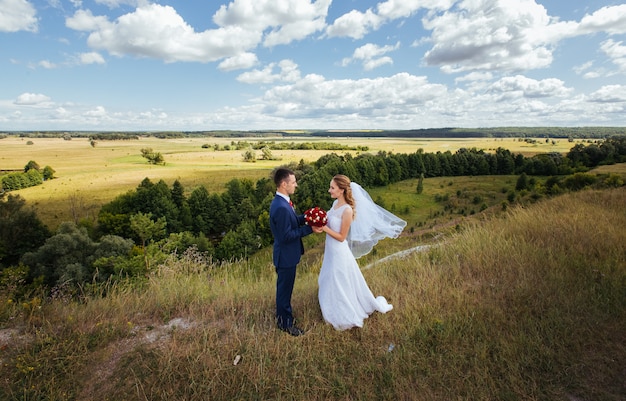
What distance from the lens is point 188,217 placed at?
60.2 metres

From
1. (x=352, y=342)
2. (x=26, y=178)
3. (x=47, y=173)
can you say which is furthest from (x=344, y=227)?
(x=47, y=173)

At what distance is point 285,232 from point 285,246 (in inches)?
10.6

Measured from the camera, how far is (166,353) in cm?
417

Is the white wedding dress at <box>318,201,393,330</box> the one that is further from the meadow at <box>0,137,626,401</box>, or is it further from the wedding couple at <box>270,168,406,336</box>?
the meadow at <box>0,137,626,401</box>

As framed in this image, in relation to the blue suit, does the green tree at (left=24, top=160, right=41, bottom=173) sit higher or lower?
lower

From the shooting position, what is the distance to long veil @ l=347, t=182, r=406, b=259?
581 cm

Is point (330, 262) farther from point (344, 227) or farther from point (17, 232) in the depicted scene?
Answer: point (17, 232)

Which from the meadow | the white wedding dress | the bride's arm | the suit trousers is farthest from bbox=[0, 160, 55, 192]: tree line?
the bride's arm

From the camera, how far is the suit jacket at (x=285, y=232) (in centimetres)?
454

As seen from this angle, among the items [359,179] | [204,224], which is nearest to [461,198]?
[359,179]

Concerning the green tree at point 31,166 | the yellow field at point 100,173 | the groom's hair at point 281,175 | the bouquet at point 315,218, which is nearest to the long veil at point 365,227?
the bouquet at point 315,218

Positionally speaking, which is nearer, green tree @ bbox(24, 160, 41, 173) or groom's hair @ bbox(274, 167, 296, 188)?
groom's hair @ bbox(274, 167, 296, 188)

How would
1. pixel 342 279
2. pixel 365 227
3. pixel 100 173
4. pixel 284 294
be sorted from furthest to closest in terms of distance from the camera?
pixel 100 173 < pixel 365 227 < pixel 342 279 < pixel 284 294

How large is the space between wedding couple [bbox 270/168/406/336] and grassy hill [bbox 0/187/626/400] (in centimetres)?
24
